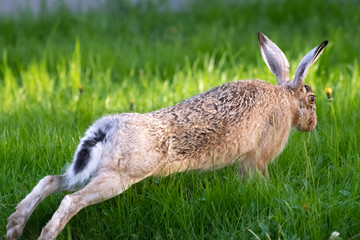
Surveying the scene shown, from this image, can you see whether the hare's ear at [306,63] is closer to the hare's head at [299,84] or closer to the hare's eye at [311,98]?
the hare's head at [299,84]

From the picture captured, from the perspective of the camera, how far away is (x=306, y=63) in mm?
4867

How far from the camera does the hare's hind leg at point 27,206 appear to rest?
12.8 ft

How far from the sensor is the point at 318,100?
5.91 metres

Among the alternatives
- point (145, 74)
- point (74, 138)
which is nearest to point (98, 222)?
point (74, 138)

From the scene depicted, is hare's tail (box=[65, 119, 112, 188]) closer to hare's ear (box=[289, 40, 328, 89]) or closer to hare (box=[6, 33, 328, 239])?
hare (box=[6, 33, 328, 239])

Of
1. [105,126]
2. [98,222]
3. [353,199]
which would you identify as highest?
[105,126]

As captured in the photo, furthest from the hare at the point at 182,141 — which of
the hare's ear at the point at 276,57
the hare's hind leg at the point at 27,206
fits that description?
the hare's ear at the point at 276,57

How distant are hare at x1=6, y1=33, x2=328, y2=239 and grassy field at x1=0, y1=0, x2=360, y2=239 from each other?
7.6 inches

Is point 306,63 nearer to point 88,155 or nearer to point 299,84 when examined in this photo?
point 299,84

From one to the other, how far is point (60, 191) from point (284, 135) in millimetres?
1677

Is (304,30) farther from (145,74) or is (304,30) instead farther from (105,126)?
(105,126)

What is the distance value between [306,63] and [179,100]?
5.14 feet

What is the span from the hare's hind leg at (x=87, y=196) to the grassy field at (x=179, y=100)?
23 cm

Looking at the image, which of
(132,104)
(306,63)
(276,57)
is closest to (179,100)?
(132,104)
